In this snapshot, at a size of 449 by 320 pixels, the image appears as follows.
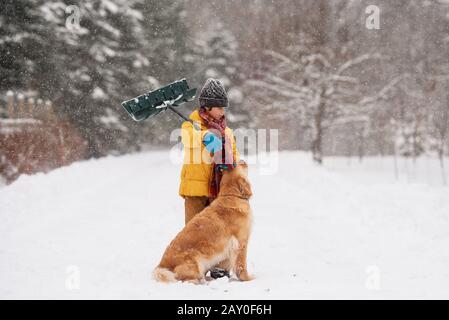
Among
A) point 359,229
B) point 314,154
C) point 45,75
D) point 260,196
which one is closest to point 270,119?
point 314,154

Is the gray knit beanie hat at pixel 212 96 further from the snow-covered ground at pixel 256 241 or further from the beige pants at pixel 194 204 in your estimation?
the snow-covered ground at pixel 256 241

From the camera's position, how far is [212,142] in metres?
4.33

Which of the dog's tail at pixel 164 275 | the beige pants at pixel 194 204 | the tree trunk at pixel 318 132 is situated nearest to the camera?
the dog's tail at pixel 164 275

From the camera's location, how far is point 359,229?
25.3 ft

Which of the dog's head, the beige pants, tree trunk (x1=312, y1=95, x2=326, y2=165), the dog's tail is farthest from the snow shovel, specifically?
A: tree trunk (x1=312, y1=95, x2=326, y2=165)

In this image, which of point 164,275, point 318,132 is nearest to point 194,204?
point 164,275

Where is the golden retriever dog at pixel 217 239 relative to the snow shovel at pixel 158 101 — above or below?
below

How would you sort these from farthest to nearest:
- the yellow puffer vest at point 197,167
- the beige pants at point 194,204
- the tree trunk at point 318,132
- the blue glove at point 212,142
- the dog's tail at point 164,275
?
1. the tree trunk at point 318,132
2. the beige pants at point 194,204
3. the yellow puffer vest at point 197,167
4. the blue glove at point 212,142
5. the dog's tail at point 164,275

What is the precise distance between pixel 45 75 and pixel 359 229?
13487 mm

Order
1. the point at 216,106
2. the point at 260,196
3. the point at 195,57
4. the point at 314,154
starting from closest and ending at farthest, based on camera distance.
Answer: the point at 216,106
the point at 260,196
the point at 314,154
the point at 195,57

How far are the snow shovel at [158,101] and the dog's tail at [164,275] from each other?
1429 millimetres

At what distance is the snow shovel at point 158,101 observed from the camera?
4418 mm

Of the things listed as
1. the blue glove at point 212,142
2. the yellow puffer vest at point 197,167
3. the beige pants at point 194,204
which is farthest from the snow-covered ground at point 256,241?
the blue glove at point 212,142
